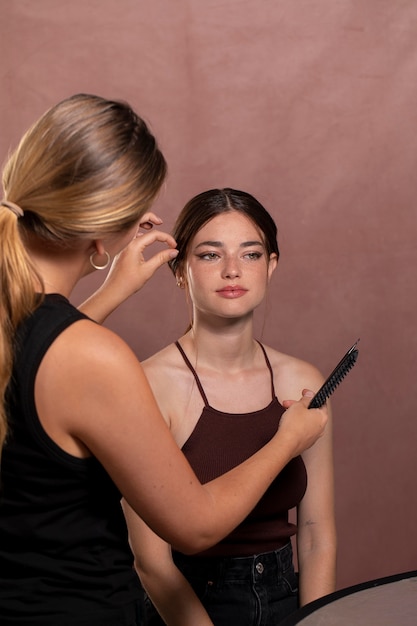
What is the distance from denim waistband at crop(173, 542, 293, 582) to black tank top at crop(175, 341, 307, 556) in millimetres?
16

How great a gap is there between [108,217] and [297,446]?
0.49m

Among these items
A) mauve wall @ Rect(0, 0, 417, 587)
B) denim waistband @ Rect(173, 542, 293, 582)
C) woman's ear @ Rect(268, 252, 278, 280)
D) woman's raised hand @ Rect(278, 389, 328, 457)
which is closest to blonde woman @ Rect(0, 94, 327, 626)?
woman's raised hand @ Rect(278, 389, 328, 457)

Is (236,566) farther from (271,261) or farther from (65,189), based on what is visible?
(65,189)

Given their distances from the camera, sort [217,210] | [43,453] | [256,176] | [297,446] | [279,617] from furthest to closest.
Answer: [256,176] → [217,210] → [279,617] → [297,446] → [43,453]

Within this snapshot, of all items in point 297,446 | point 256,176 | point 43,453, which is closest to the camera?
point 43,453

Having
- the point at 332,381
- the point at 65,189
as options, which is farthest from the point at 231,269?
the point at 65,189

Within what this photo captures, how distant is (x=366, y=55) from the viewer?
9.25 ft

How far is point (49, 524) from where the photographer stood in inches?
44.9

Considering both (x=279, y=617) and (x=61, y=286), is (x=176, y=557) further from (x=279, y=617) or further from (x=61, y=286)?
(x=61, y=286)

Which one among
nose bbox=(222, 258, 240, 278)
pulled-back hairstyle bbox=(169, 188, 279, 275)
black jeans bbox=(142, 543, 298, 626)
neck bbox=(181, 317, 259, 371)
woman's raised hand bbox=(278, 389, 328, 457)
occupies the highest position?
pulled-back hairstyle bbox=(169, 188, 279, 275)

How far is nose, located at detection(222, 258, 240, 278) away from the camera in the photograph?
182 cm

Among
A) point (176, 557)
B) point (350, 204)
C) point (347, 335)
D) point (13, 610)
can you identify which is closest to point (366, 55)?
point (350, 204)

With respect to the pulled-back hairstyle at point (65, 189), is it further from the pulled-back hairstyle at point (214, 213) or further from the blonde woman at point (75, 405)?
the pulled-back hairstyle at point (214, 213)

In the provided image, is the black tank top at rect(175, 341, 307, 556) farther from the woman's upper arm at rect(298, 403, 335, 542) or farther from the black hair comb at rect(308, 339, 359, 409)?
the black hair comb at rect(308, 339, 359, 409)
